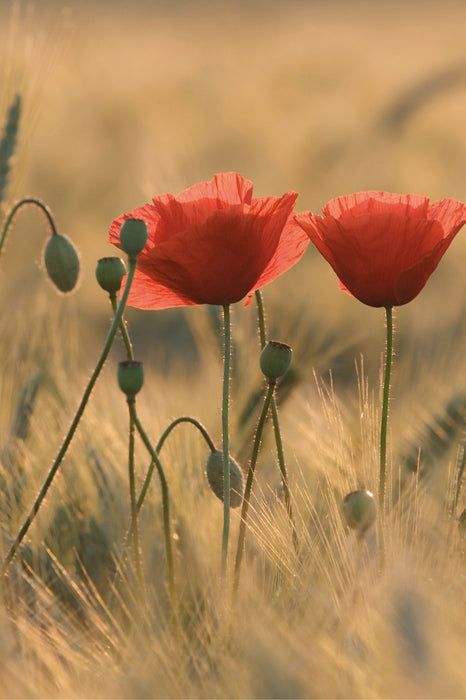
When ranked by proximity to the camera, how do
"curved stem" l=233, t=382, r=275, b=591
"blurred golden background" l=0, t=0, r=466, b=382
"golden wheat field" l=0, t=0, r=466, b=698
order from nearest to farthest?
"golden wheat field" l=0, t=0, r=466, b=698 → "curved stem" l=233, t=382, r=275, b=591 → "blurred golden background" l=0, t=0, r=466, b=382

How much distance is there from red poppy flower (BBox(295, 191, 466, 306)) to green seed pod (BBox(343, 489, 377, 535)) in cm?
11

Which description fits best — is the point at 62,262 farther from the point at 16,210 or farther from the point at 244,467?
the point at 244,467

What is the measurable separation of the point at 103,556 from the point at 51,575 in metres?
0.04

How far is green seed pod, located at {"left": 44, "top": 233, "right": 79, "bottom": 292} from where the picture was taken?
1.80 ft

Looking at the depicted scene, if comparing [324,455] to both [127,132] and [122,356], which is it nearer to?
[122,356]

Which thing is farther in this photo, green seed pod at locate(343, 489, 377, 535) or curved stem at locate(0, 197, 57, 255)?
curved stem at locate(0, 197, 57, 255)

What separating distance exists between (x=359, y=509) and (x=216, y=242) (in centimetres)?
14

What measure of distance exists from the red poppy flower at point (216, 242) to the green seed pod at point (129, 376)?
0.05m

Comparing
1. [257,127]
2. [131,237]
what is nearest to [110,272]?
[131,237]

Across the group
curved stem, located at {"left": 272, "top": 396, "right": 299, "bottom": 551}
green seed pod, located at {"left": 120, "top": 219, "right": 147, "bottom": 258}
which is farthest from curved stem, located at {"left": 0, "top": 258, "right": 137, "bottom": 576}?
curved stem, located at {"left": 272, "top": 396, "right": 299, "bottom": 551}

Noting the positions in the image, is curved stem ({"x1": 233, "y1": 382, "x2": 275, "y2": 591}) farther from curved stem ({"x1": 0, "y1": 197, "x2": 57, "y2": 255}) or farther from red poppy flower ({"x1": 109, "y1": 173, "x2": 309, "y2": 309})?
curved stem ({"x1": 0, "y1": 197, "x2": 57, "y2": 255})

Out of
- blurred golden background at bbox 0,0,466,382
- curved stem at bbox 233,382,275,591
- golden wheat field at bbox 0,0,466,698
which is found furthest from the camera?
blurred golden background at bbox 0,0,466,382

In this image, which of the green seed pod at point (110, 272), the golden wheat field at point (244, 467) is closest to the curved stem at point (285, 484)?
the golden wheat field at point (244, 467)

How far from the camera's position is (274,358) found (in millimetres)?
441
